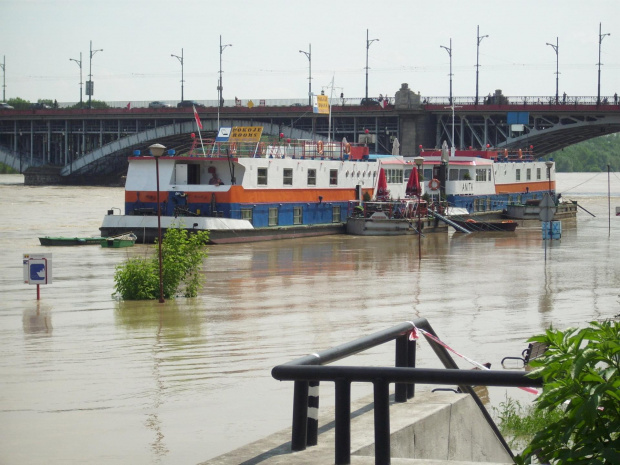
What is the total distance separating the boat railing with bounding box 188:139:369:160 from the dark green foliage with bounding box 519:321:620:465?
36.9 m

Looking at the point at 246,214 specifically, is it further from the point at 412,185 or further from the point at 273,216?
the point at 412,185

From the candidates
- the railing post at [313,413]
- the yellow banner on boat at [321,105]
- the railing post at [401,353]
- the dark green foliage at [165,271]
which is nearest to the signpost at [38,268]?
the dark green foliage at [165,271]

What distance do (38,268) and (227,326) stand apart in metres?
5.70

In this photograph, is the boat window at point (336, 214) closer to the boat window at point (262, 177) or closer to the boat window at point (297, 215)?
the boat window at point (297, 215)

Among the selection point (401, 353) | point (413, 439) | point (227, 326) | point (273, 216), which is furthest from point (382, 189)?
point (413, 439)

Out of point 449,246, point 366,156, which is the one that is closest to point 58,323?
point 449,246

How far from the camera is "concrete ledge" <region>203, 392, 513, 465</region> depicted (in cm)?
638

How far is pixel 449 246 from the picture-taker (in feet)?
139

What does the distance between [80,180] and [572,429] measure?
343ft

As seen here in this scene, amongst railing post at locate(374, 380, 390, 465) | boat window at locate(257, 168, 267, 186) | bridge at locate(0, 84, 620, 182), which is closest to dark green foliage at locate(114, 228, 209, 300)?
railing post at locate(374, 380, 390, 465)

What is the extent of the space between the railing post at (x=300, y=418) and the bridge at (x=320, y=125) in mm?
69018

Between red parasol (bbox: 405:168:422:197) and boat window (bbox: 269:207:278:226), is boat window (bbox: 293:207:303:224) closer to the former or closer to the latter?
boat window (bbox: 269:207:278:226)

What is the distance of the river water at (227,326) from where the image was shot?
11023 mm

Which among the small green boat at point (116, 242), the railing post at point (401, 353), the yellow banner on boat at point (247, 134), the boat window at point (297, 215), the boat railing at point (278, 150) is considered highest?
the yellow banner on boat at point (247, 134)
